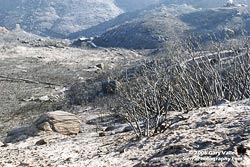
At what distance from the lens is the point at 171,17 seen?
9006 centimetres

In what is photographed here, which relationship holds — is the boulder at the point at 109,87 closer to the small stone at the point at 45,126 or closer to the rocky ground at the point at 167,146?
the rocky ground at the point at 167,146

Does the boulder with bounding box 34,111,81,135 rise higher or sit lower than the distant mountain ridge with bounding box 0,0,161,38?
lower

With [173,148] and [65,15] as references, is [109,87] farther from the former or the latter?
[65,15]

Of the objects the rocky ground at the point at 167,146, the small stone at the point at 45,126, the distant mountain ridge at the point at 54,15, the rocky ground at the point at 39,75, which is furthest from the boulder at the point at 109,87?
the distant mountain ridge at the point at 54,15

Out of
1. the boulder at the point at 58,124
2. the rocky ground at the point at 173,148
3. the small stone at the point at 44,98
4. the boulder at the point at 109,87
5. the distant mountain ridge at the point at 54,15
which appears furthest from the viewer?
the distant mountain ridge at the point at 54,15

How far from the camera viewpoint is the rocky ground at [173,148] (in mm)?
6945

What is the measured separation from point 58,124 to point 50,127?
0.35 m

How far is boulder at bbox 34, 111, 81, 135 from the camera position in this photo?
51.0ft

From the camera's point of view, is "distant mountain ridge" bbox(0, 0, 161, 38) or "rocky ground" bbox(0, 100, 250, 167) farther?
"distant mountain ridge" bbox(0, 0, 161, 38)

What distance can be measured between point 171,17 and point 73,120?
7608 cm

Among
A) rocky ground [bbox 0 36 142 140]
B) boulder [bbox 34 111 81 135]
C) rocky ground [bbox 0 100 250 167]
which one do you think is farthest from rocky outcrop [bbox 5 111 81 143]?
rocky ground [bbox 0 36 142 140]

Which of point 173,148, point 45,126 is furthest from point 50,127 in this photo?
point 173,148

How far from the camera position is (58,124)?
51.9 ft

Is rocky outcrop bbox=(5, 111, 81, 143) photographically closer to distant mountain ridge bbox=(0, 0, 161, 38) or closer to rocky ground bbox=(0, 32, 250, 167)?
rocky ground bbox=(0, 32, 250, 167)
